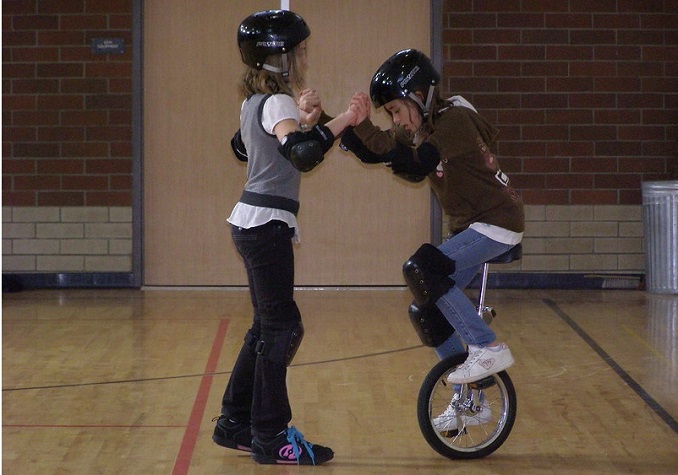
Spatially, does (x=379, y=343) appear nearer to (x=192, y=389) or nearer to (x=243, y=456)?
(x=192, y=389)

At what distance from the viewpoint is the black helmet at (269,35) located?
3.26m

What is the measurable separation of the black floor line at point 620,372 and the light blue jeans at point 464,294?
0.99m

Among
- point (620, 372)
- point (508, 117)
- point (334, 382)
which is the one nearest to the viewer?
point (334, 382)

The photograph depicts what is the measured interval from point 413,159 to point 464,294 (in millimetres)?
553

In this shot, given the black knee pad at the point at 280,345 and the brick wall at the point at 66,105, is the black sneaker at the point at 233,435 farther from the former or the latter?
the brick wall at the point at 66,105

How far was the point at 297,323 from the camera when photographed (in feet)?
11.2

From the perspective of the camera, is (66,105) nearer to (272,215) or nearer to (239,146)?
(239,146)

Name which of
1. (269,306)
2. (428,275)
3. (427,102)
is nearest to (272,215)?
(269,306)

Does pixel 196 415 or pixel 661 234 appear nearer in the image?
pixel 196 415

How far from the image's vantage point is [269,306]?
3.35 m

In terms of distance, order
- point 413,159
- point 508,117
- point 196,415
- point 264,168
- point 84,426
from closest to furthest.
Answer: point 413,159 → point 264,168 → point 84,426 → point 196,415 → point 508,117

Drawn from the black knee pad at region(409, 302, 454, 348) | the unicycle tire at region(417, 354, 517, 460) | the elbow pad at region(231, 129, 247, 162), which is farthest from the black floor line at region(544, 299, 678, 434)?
the elbow pad at region(231, 129, 247, 162)

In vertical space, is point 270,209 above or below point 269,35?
below

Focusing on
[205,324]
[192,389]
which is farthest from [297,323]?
[205,324]
